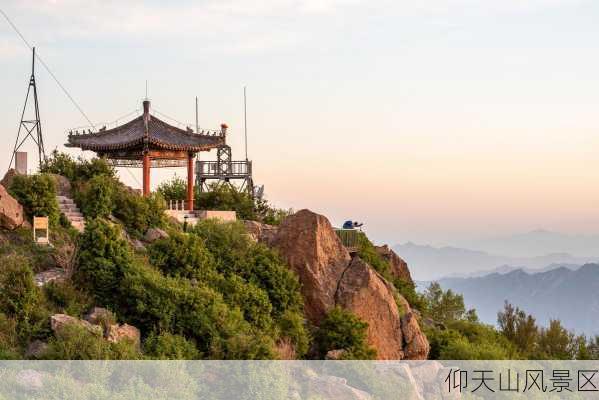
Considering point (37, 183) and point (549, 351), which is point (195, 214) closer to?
point (37, 183)

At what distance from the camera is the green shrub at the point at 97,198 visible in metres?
28.1

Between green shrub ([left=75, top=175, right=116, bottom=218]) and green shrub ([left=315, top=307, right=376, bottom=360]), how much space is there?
27.9 ft

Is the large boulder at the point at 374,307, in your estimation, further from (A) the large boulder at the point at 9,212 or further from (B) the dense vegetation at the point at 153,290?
(A) the large boulder at the point at 9,212

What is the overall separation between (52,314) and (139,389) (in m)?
3.78

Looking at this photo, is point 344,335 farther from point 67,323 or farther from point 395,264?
point 395,264

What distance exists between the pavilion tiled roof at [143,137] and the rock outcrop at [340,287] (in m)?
11.0

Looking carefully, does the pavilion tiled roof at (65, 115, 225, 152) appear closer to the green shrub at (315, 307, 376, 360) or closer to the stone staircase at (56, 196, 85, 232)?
the stone staircase at (56, 196, 85, 232)

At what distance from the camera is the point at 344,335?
2478 cm

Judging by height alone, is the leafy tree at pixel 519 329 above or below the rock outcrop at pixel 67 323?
below

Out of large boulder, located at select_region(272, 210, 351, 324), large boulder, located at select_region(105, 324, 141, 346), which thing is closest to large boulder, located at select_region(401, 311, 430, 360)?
large boulder, located at select_region(272, 210, 351, 324)

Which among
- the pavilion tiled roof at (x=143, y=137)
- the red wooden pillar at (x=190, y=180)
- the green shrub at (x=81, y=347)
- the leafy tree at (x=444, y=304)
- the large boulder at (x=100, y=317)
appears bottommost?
the leafy tree at (x=444, y=304)

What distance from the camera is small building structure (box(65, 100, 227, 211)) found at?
36.7 metres

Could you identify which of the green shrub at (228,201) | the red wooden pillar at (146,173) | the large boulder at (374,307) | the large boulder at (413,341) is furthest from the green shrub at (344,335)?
the green shrub at (228,201)

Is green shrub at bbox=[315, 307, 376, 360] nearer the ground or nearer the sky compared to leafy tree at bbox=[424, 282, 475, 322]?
nearer the sky
